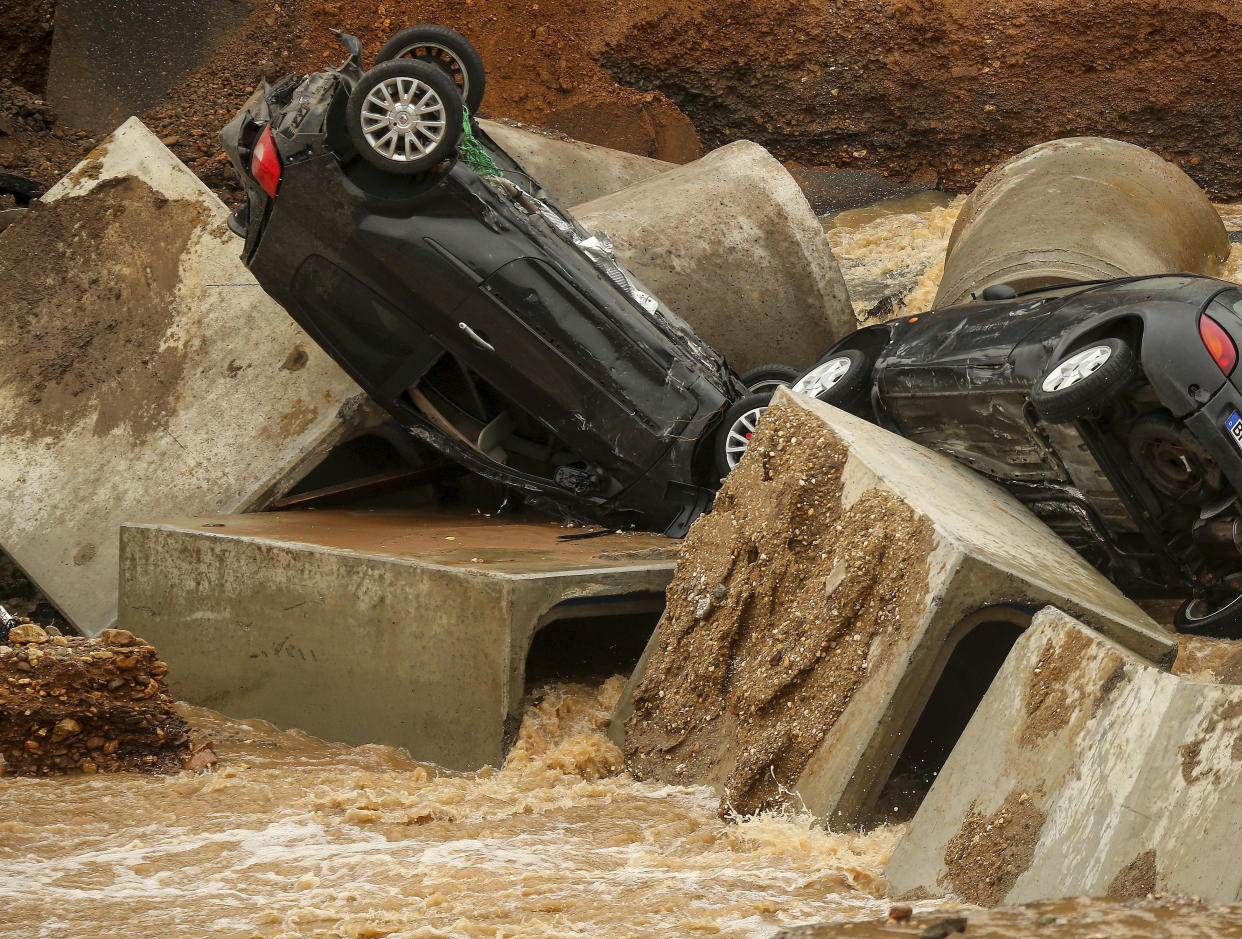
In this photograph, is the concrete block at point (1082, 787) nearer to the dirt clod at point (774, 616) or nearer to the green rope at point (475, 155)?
the dirt clod at point (774, 616)

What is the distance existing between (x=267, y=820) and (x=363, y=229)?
8.49 feet

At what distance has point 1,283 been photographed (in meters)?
7.04

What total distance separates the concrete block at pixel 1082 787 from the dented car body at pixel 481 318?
100 inches

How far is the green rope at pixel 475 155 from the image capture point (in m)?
5.89

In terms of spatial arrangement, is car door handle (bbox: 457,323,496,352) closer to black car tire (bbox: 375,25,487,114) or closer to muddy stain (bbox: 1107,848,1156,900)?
black car tire (bbox: 375,25,487,114)

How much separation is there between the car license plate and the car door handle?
9.57 ft

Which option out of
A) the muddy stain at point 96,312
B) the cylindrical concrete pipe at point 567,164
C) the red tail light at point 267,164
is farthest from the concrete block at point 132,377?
the cylindrical concrete pipe at point 567,164

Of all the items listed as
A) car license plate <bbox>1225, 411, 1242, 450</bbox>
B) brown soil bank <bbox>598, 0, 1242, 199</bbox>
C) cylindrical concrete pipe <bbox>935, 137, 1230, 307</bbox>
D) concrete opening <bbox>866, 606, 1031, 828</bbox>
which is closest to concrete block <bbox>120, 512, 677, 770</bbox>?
concrete opening <bbox>866, 606, 1031, 828</bbox>

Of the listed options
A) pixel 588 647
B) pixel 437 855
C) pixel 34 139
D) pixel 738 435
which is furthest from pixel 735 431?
pixel 34 139

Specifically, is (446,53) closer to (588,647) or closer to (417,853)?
(588,647)

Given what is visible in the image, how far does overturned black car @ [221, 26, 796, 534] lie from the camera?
5.66 metres

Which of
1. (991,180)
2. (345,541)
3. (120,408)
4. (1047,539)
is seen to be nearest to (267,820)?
(345,541)

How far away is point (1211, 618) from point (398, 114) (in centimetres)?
365

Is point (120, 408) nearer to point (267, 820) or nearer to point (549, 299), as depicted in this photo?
point (549, 299)
